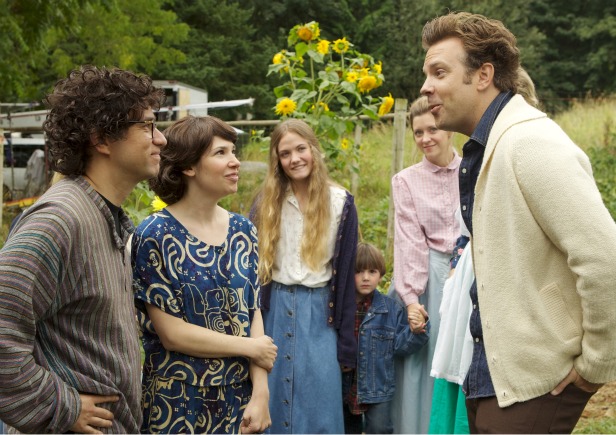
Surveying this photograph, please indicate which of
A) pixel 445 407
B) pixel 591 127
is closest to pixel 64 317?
pixel 445 407

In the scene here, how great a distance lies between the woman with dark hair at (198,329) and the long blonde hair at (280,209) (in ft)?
4.13

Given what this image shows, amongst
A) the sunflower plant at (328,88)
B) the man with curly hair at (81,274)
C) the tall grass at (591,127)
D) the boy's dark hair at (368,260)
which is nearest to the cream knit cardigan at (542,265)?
the man with curly hair at (81,274)

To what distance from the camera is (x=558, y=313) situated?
2.52 metres

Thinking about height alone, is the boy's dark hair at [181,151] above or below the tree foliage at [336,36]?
below

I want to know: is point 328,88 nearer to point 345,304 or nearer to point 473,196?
point 345,304

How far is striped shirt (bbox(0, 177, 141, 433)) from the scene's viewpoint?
2301 mm

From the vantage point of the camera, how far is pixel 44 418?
7.73 ft

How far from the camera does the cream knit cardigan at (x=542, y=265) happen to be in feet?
7.91

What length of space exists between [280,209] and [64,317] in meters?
2.39

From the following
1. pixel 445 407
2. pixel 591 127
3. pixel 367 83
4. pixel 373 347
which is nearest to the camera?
pixel 445 407

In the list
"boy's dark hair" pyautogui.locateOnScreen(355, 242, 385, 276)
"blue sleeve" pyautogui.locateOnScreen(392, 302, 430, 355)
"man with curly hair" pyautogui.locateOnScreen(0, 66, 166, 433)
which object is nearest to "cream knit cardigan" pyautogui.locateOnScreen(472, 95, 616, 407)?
"man with curly hair" pyautogui.locateOnScreen(0, 66, 166, 433)

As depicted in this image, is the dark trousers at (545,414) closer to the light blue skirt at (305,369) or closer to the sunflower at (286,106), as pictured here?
the light blue skirt at (305,369)

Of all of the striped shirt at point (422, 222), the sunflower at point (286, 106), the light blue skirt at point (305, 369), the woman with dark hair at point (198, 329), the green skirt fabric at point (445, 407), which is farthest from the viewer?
the sunflower at point (286, 106)

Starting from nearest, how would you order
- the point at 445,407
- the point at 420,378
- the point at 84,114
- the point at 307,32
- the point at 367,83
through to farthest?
the point at 84,114, the point at 445,407, the point at 420,378, the point at 367,83, the point at 307,32
